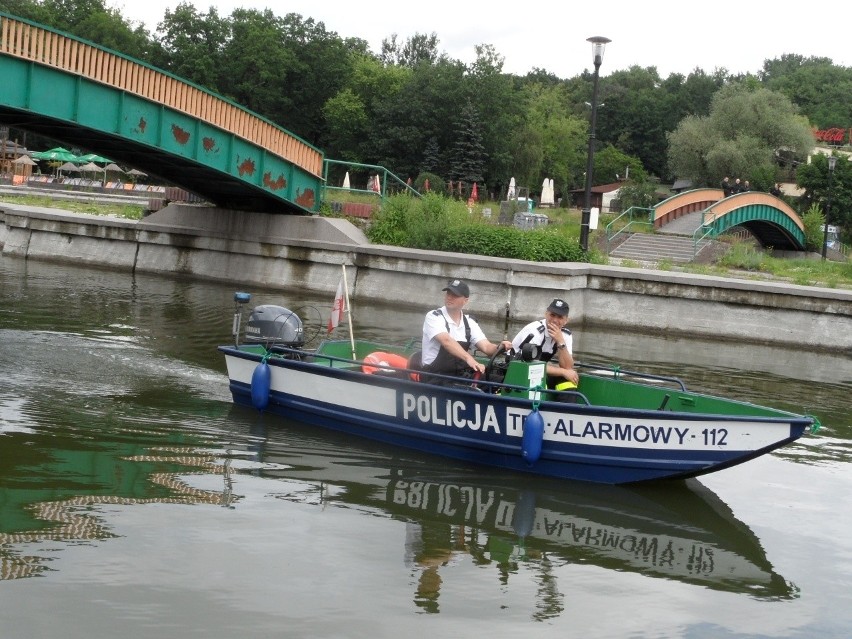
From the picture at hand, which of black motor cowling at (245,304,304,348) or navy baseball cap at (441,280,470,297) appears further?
black motor cowling at (245,304,304,348)

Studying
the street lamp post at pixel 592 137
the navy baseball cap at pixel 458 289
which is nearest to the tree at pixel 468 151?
the street lamp post at pixel 592 137

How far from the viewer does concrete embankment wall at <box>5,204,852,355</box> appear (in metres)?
25.2

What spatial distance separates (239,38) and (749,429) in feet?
275

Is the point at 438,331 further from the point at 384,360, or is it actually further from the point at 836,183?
the point at 836,183

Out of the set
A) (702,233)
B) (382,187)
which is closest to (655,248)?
(702,233)

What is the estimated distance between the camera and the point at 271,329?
583 inches

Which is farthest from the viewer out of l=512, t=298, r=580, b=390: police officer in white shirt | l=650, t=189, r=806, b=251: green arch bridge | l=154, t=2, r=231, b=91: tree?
l=154, t=2, r=231, b=91: tree

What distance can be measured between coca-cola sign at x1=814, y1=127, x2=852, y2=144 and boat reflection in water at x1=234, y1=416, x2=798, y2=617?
114083mm

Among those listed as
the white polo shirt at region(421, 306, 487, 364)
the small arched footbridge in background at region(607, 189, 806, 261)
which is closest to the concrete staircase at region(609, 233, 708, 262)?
the small arched footbridge in background at region(607, 189, 806, 261)

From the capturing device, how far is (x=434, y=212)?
29953 mm

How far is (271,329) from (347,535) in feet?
17.4

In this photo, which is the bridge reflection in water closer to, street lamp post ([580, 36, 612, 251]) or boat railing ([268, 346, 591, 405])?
boat railing ([268, 346, 591, 405])

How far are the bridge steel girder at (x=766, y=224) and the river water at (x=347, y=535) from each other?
98.0ft

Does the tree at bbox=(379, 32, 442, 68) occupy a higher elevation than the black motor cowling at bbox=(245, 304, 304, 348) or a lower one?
higher
